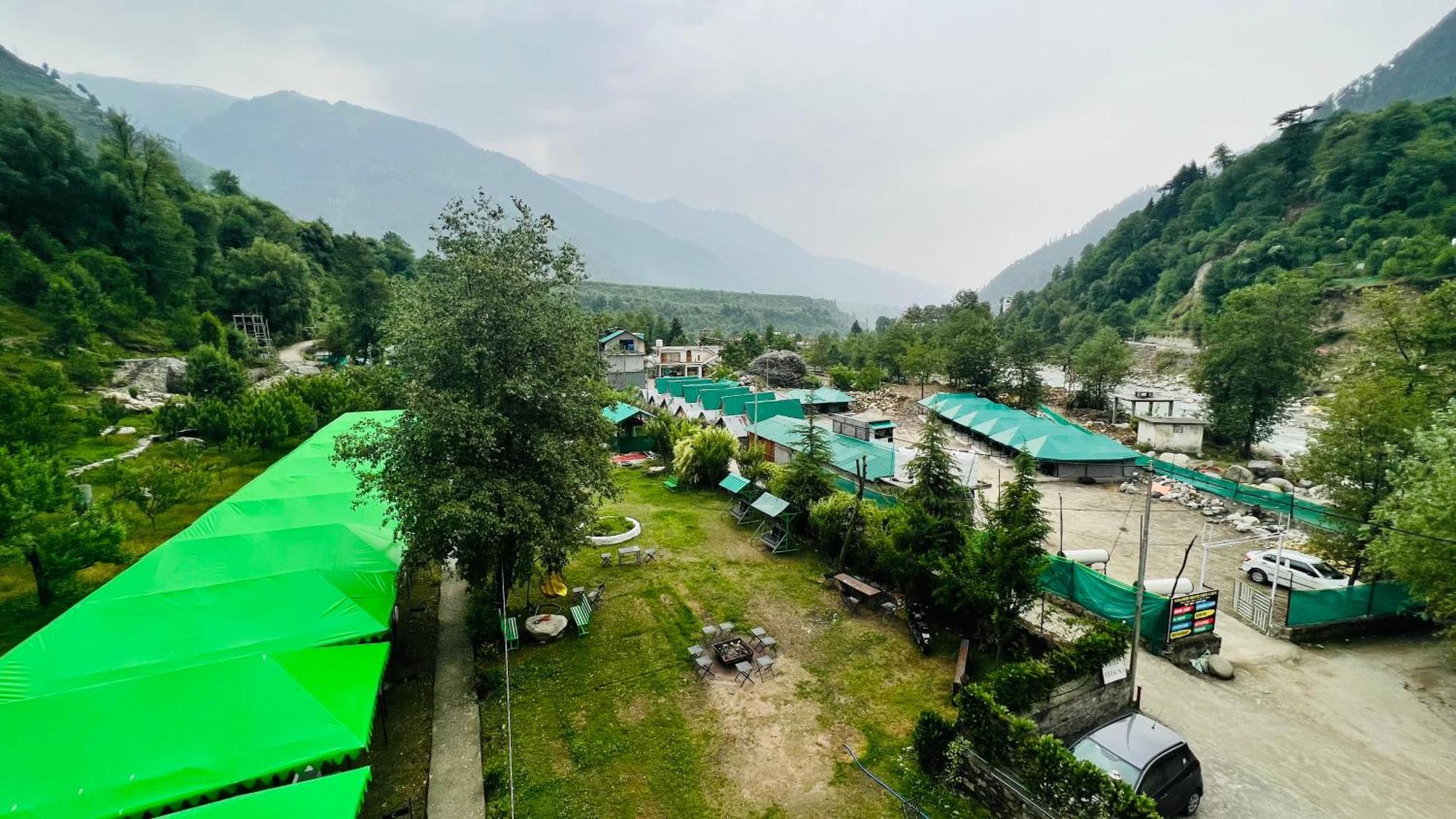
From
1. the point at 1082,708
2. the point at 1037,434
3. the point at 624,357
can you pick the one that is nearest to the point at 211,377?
the point at 624,357

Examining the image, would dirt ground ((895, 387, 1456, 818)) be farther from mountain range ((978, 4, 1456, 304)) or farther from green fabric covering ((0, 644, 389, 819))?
mountain range ((978, 4, 1456, 304))

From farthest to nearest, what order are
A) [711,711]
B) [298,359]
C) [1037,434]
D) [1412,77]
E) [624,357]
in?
[1412,77] → [624,357] → [298,359] → [1037,434] → [711,711]

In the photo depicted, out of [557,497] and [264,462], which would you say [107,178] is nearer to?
[264,462]

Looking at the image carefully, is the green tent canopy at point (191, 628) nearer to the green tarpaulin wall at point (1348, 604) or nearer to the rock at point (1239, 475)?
the green tarpaulin wall at point (1348, 604)

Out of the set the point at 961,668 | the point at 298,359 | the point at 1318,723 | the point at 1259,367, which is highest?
the point at 298,359

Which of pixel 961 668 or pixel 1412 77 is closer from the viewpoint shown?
pixel 961 668

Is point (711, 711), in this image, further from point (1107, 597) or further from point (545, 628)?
point (1107, 597)

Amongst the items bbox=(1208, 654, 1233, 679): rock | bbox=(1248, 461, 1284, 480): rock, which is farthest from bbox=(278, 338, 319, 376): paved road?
bbox=(1248, 461, 1284, 480): rock

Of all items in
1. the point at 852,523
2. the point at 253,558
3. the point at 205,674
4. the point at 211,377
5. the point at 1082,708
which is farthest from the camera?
the point at 211,377
